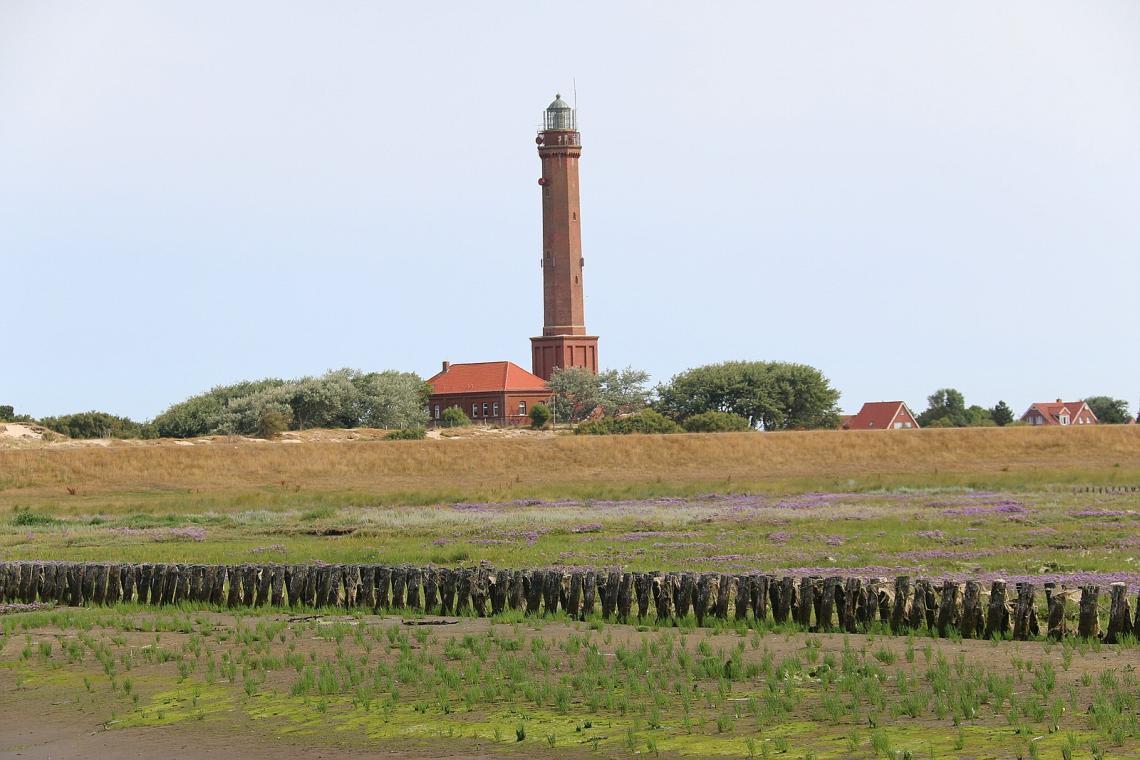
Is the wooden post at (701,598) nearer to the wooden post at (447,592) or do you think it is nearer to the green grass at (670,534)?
the wooden post at (447,592)

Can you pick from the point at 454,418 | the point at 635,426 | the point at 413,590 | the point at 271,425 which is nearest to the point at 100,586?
the point at 413,590

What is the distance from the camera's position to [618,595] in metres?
23.3

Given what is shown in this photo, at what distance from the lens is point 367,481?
68.6 metres

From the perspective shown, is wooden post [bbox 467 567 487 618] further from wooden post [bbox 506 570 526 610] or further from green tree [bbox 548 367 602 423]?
green tree [bbox 548 367 602 423]

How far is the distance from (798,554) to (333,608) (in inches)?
422

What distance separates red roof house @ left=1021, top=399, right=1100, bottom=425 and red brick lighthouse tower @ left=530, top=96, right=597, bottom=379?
47.7m

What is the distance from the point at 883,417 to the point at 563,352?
2797 cm

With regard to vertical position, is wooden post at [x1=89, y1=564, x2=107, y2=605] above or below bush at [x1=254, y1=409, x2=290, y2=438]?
below

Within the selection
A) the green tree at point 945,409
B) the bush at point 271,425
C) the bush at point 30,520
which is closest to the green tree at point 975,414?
the green tree at point 945,409

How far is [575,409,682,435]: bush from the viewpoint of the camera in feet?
332

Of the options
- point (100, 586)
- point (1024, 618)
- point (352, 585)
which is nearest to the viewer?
point (1024, 618)

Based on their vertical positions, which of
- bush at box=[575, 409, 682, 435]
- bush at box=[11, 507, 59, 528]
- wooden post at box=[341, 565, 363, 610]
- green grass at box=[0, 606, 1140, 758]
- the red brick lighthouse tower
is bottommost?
green grass at box=[0, 606, 1140, 758]

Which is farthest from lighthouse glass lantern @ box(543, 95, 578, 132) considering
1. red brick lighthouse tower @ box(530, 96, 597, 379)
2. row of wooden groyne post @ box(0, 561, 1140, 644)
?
row of wooden groyne post @ box(0, 561, 1140, 644)

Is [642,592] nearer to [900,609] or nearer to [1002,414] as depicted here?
[900,609]
